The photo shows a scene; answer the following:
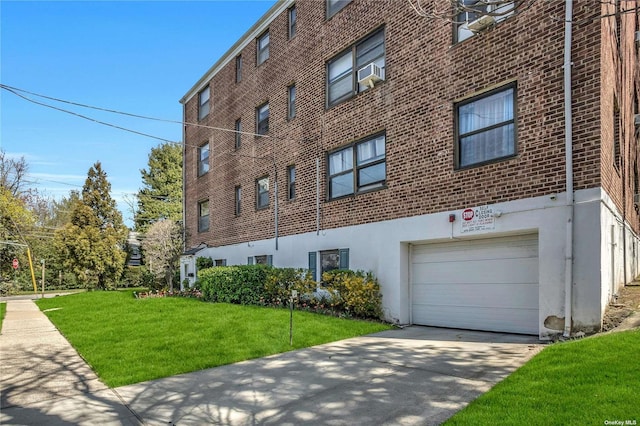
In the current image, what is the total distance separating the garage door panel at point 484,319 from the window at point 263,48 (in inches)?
452

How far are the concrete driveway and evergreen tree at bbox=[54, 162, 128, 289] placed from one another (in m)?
23.5

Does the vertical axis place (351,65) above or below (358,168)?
above

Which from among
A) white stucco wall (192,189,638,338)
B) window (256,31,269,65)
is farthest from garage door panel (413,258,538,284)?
window (256,31,269,65)

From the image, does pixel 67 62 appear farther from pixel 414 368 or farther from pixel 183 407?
pixel 414 368

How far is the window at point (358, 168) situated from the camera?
10.8m

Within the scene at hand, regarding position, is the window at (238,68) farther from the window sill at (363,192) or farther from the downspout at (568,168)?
the downspout at (568,168)

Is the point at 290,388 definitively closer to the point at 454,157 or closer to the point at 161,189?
the point at 454,157

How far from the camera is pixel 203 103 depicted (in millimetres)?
20906

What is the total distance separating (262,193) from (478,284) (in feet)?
29.8

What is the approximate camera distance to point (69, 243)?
25453 millimetres

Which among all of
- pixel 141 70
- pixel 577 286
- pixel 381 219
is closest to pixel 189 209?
pixel 141 70

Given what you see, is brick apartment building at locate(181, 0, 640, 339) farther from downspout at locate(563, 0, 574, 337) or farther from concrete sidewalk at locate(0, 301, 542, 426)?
concrete sidewalk at locate(0, 301, 542, 426)

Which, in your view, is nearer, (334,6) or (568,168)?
(568,168)

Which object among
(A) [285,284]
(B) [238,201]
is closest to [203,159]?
(B) [238,201]
